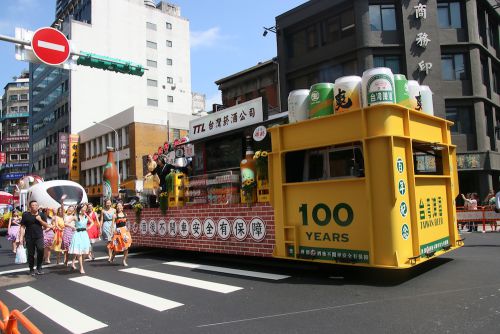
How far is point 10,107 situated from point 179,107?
217 ft

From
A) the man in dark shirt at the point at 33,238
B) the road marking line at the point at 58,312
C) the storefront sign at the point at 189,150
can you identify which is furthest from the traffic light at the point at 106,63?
the road marking line at the point at 58,312

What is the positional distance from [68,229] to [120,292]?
4793 mm

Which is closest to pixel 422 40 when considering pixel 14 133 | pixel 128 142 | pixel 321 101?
pixel 321 101

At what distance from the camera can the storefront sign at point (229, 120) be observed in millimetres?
9242

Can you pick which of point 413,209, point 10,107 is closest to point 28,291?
point 413,209

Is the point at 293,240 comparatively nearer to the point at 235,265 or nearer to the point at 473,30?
the point at 235,265

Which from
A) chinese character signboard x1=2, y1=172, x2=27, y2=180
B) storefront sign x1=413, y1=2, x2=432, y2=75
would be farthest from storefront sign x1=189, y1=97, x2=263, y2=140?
chinese character signboard x1=2, y1=172, x2=27, y2=180

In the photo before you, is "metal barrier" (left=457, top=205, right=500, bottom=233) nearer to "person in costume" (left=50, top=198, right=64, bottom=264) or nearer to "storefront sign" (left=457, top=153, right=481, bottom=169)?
"storefront sign" (left=457, top=153, right=481, bottom=169)

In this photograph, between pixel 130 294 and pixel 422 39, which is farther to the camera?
pixel 422 39

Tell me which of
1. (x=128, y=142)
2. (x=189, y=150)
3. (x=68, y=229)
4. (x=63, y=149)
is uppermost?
(x=63, y=149)

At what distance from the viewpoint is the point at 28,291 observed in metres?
7.94

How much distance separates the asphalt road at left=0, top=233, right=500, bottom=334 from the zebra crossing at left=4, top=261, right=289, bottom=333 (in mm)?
21

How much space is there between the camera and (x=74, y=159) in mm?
54000

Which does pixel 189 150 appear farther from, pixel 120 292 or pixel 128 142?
pixel 128 142
